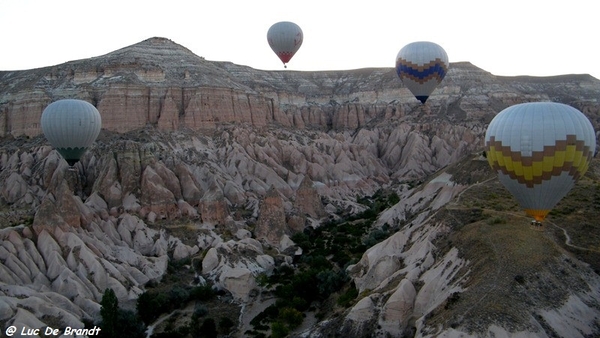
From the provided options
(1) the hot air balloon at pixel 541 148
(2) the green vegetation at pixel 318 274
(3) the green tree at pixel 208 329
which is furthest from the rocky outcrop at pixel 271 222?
(1) the hot air balloon at pixel 541 148

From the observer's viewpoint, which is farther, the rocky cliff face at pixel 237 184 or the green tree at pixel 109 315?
the green tree at pixel 109 315

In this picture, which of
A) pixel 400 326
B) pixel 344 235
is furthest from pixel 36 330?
pixel 344 235

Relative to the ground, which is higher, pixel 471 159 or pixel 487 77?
pixel 487 77

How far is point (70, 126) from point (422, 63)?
28.2 meters

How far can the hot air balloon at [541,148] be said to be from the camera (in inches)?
827

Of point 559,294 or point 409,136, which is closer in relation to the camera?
point 559,294

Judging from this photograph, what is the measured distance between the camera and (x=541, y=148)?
69.4ft

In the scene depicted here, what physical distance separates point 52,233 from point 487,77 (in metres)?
66.3

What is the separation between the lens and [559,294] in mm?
19000

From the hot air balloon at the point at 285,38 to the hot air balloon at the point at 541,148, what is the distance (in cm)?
2879

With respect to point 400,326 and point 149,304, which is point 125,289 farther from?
point 400,326
